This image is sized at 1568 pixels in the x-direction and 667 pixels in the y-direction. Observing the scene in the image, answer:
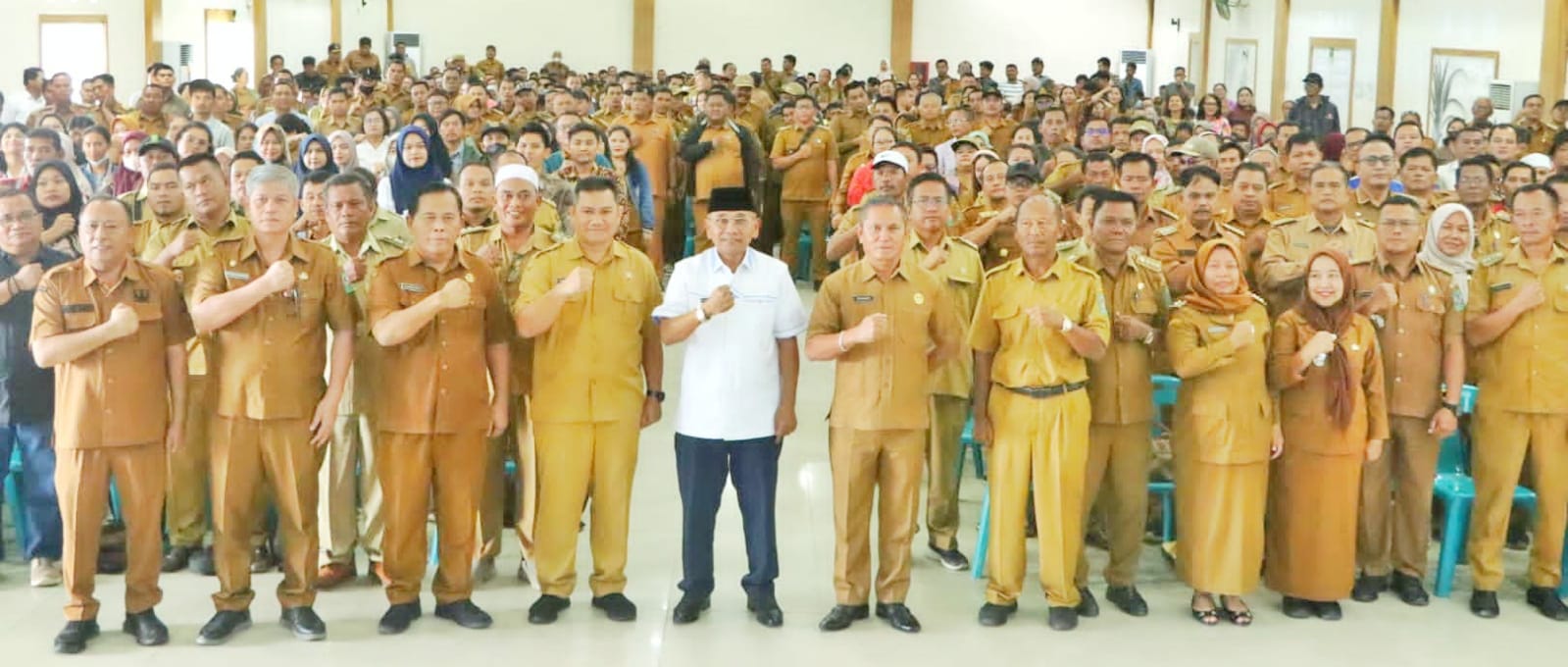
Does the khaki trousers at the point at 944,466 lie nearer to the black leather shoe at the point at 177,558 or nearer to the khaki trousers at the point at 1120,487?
the khaki trousers at the point at 1120,487

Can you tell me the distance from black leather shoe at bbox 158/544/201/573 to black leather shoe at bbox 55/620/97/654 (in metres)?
0.76

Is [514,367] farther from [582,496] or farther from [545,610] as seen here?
[545,610]

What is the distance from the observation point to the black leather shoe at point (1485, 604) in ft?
18.1

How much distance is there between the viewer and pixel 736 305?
500 centimetres

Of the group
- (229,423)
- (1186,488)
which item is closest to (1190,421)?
(1186,488)

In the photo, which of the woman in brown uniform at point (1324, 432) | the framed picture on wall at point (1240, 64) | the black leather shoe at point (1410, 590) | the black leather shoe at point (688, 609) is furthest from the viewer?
the framed picture on wall at point (1240, 64)

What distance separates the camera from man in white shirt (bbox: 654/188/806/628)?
5.00 metres

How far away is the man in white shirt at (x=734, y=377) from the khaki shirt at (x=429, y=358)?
0.62 meters

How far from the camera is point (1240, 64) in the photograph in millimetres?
Answer: 19641

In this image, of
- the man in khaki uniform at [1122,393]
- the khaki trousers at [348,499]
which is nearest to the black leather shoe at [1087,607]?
the man in khaki uniform at [1122,393]

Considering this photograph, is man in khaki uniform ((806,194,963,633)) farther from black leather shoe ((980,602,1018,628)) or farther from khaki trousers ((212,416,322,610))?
khaki trousers ((212,416,322,610))

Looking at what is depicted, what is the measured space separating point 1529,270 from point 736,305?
2850 mm

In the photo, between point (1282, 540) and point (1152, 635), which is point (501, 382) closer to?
point (1152, 635)

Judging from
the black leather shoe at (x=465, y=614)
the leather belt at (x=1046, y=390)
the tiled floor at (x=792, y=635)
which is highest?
the leather belt at (x=1046, y=390)
